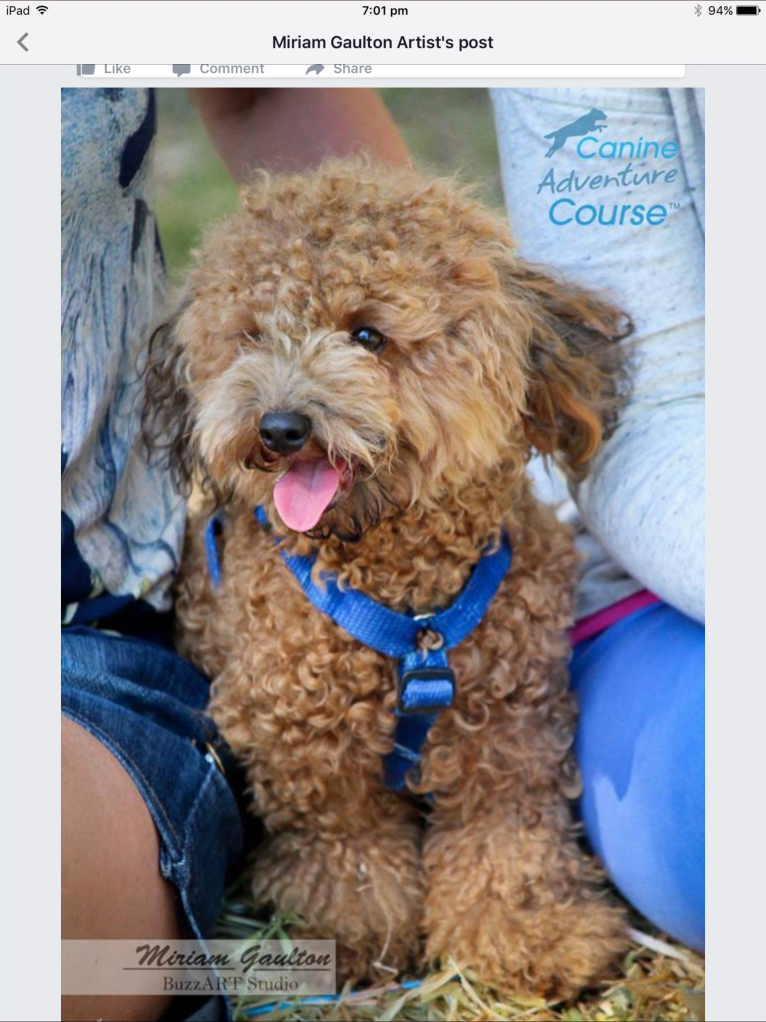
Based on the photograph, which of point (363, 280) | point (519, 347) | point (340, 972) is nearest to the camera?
point (363, 280)

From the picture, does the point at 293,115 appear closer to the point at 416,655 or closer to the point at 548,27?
the point at 548,27

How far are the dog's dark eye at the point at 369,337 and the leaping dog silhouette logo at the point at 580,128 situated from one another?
37cm

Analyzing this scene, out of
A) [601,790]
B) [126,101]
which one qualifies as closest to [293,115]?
[126,101]

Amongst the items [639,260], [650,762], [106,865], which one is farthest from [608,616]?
[106,865]

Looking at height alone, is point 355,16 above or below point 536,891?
above

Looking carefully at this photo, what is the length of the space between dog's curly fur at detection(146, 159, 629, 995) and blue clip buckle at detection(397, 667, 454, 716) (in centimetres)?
5

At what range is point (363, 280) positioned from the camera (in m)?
1.21

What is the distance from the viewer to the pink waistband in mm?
1597

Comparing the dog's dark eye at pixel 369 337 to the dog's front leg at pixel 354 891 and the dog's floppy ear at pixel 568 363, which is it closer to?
the dog's floppy ear at pixel 568 363

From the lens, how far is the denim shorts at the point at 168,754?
4.33ft

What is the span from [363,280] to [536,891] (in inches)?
31.2

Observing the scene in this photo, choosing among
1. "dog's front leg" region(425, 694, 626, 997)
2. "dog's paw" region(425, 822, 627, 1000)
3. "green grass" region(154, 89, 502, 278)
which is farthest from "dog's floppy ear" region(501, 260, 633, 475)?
"dog's paw" region(425, 822, 627, 1000)

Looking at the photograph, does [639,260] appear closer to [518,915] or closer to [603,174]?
[603,174]
